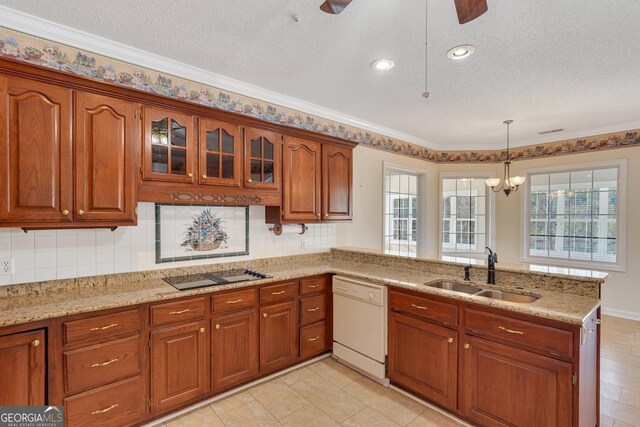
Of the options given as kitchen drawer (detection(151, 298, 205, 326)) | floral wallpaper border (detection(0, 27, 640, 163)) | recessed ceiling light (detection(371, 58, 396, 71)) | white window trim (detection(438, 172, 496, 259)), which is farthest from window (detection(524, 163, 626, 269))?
kitchen drawer (detection(151, 298, 205, 326))

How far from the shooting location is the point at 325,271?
3043 mm

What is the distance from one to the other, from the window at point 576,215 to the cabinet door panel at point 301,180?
3.88 m

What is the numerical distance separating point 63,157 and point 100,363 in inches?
50.8

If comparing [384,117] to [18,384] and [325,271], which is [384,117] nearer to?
[325,271]

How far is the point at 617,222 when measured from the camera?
4254 millimetres

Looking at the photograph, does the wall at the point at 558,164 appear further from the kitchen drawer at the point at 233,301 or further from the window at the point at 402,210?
the kitchen drawer at the point at 233,301

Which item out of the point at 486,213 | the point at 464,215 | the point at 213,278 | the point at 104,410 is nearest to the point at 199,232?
the point at 213,278

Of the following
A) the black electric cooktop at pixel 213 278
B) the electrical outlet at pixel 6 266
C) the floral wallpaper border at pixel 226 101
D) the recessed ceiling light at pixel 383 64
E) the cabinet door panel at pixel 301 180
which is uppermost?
the recessed ceiling light at pixel 383 64

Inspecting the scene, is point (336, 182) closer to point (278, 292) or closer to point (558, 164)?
point (278, 292)

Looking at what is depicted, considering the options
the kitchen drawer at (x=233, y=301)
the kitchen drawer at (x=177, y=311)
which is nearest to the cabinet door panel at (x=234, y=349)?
the kitchen drawer at (x=233, y=301)

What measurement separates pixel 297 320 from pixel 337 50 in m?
2.33

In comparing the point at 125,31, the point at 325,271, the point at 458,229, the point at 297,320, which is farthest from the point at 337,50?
the point at 458,229

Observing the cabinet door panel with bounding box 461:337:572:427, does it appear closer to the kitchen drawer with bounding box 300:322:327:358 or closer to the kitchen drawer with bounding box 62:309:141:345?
the kitchen drawer with bounding box 300:322:327:358

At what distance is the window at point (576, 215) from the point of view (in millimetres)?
4344
